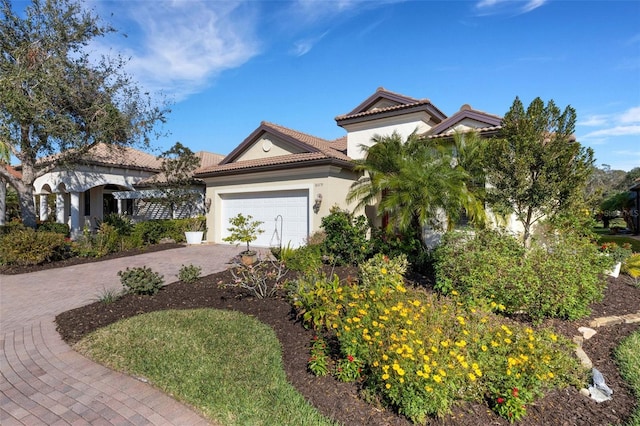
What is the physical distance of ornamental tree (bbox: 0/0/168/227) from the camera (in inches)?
517

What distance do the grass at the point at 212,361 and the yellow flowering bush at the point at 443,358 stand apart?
824 mm

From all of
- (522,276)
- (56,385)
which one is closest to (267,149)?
(522,276)

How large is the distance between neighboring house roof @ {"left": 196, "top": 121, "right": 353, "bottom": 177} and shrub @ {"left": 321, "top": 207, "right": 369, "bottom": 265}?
333 centimetres

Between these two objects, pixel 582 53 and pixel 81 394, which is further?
pixel 582 53

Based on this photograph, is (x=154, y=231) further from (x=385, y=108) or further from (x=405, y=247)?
(x=405, y=247)

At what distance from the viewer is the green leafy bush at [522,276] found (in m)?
5.86

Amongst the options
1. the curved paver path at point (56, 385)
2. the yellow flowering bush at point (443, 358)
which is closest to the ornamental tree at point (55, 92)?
the curved paver path at point (56, 385)

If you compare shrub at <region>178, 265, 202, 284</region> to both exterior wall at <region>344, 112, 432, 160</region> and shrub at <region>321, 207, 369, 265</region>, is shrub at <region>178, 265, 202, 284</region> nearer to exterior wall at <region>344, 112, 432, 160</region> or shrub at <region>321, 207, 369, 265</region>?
shrub at <region>321, 207, 369, 265</region>

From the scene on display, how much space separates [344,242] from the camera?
11070 millimetres

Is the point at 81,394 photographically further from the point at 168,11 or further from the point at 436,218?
the point at 168,11

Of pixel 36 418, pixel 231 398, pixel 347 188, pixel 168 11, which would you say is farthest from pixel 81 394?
pixel 347 188

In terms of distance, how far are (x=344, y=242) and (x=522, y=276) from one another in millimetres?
5823

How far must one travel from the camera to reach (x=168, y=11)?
1038cm

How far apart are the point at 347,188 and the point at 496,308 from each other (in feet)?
32.5
